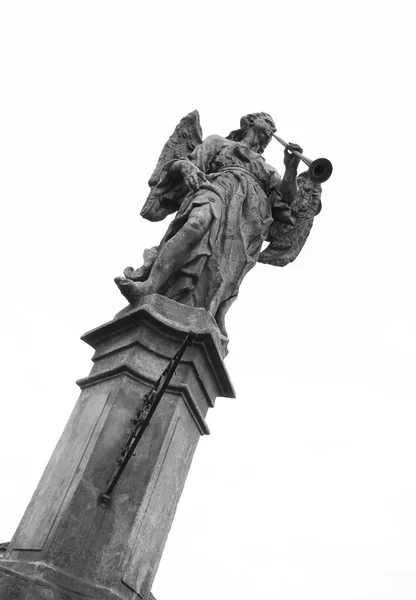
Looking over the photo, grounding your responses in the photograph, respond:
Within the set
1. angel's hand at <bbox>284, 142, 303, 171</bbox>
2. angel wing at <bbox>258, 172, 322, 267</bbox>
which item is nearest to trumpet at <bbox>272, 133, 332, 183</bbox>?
angel's hand at <bbox>284, 142, 303, 171</bbox>

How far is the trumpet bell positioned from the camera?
537 cm

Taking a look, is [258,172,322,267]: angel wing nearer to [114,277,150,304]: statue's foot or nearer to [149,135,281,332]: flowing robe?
[149,135,281,332]: flowing robe

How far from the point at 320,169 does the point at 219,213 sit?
99 centimetres

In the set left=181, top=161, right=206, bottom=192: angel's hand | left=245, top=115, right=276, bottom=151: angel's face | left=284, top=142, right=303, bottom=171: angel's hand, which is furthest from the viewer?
left=245, top=115, right=276, bottom=151: angel's face

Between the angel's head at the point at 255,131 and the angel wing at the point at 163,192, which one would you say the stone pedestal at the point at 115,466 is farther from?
the angel's head at the point at 255,131

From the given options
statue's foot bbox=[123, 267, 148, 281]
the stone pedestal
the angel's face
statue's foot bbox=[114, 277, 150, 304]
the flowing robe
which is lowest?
the stone pedestal

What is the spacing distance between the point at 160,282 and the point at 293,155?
190 cm

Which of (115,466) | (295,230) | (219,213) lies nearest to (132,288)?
(219,213)

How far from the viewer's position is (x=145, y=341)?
4.55m

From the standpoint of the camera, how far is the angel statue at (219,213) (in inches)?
198

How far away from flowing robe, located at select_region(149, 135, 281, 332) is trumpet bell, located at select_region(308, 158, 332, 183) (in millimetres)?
663

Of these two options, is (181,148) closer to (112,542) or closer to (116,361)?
(116,361)

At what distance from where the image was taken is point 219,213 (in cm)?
531

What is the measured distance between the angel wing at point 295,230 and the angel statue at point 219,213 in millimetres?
10
